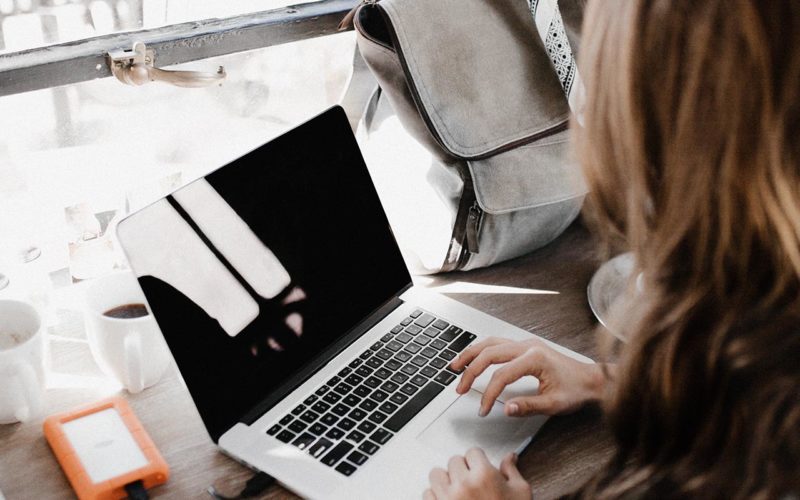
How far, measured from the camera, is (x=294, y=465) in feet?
2.66

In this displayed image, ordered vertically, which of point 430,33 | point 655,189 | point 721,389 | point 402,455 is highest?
point 430,33

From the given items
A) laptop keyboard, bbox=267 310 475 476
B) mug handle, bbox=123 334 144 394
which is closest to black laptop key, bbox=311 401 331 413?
laptop keyboard, bbox=267 310 475 476

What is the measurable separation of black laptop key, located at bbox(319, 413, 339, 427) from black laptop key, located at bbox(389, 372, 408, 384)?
0.28 ft

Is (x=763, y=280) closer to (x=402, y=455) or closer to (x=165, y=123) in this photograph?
(x=402, y=455)

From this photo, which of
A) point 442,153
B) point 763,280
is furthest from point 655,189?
point 442,153

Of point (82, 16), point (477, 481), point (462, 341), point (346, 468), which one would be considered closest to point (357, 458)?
point (346, 468)

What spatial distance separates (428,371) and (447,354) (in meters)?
0.04

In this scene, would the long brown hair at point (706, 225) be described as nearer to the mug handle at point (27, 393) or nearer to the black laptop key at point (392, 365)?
the black laptop key at point (392, 365)

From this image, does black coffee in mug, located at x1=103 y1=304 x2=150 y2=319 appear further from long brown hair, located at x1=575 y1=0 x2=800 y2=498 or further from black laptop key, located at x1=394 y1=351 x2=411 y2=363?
long brown hair, located at x1=575 y1=0 x2=800 y2=498

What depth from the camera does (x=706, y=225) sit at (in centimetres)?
59

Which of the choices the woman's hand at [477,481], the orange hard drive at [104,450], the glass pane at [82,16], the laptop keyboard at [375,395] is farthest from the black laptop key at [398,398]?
the glass pane at [82,16]

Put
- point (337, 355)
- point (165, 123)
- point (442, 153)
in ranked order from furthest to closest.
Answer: point (165, 123), point (442, 153), point (337, 355)

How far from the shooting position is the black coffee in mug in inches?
37.7

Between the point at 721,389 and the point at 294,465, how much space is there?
412 millimetres
